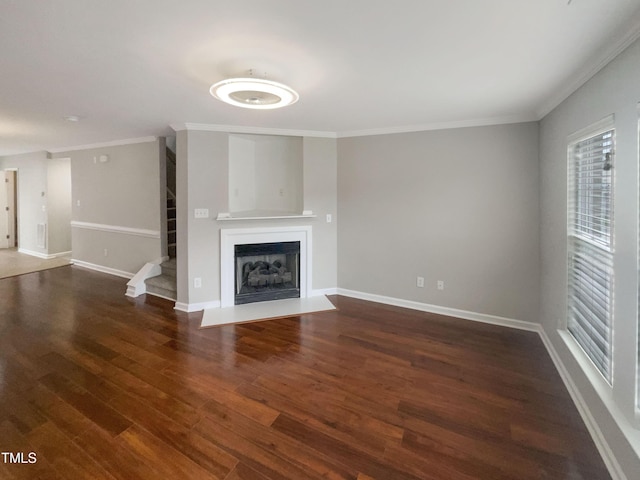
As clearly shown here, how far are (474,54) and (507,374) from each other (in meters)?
2.46

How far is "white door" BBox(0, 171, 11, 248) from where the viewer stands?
766 centimetres

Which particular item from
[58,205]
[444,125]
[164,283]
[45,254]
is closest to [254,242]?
[164,283]

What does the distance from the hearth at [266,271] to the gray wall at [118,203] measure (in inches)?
67.5

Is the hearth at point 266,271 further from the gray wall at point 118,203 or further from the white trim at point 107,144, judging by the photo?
the white trim at point 107,144

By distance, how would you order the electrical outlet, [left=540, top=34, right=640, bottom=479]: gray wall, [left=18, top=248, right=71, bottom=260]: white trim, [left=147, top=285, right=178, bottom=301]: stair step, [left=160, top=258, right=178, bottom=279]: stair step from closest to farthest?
[left=540, top=34, right=640, bottom=479]: gray wall → the electrical outlet → [left=147, top=285, right=178, bottom=301]: stair step → [left=160, top=258, right=178, bottom=279]: stair step → [left=18, top=248, right=71, bottom=260]: white trim

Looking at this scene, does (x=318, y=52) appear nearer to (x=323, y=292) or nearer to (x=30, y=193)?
(x=323, y=292)

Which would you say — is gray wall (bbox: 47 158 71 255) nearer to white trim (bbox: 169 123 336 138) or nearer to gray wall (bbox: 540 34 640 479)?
white trim (bbox: 169 123 336 138)

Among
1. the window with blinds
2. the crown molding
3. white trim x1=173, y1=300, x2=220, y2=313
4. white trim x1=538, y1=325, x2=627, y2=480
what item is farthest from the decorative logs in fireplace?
the crown molding

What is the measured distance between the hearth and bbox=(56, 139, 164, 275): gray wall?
1715mm

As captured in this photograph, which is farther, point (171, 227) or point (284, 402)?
point (171, 227)

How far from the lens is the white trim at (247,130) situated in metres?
3.71

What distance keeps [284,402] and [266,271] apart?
244cm

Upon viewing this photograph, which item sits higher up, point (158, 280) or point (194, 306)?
point (158, 280)

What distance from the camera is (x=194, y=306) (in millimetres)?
3916
